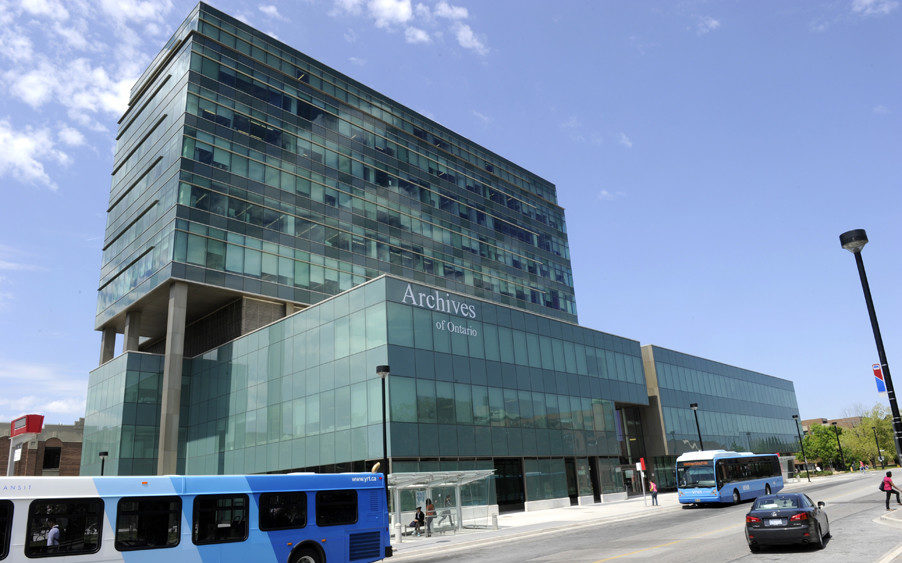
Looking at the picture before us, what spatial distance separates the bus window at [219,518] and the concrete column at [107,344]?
47.1 meters

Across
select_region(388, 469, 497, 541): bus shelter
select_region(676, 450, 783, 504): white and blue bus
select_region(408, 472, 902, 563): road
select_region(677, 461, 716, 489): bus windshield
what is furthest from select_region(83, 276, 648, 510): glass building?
select_region(408, 472, 902, 563): road

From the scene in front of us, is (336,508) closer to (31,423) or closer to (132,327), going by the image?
(31,423)

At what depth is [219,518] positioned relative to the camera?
14531 millimetres

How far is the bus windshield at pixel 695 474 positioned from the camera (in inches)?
1363

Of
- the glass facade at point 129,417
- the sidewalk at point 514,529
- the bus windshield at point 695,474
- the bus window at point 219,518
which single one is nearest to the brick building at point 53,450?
the glass facade at point 129,417

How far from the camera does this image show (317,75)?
5825 centimetres

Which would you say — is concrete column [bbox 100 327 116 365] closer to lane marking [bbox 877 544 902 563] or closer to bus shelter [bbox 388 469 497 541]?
bus shelter [bbox 388 469 497 541]

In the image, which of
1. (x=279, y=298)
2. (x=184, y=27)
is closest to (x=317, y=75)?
(x=184, y=27)

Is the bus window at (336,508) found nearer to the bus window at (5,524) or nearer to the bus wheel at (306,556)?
the bus wheel at (306,556)

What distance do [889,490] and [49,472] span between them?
80.2 meters

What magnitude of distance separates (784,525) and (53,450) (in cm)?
7970

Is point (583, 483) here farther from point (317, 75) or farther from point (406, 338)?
point (317, 75)

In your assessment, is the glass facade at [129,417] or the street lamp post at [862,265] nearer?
the street lamp post at [862,265]

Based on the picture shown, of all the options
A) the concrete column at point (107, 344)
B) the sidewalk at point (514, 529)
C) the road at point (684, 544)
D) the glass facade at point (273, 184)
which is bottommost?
the sidewalk at point (514, 529)
